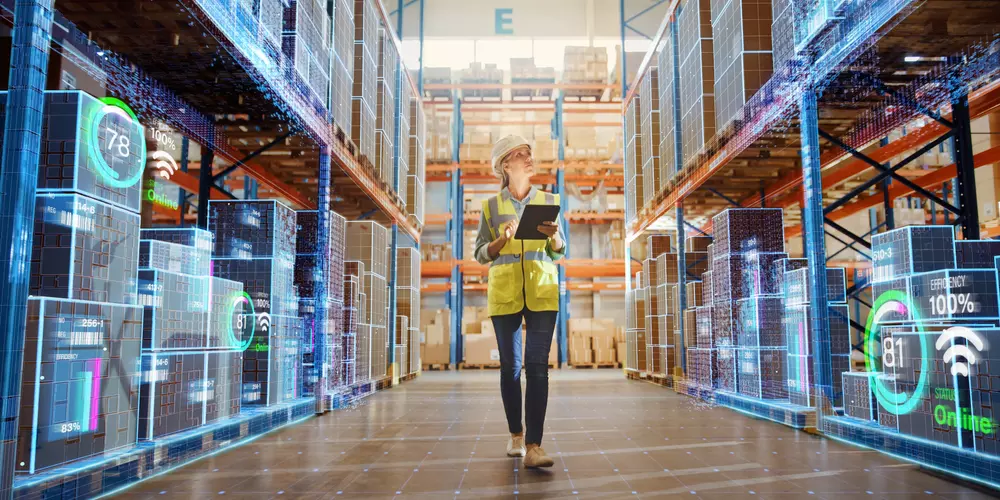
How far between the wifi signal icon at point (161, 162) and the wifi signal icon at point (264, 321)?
3126 mm

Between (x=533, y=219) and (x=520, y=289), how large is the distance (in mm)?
416

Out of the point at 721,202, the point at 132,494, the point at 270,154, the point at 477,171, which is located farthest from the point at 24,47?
the point at 477,171

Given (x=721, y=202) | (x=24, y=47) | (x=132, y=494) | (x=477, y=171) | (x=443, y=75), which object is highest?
(x=443, y=75)

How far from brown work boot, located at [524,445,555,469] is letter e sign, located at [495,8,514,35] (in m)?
20.1

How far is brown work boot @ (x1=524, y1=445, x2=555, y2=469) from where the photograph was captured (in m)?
3.62

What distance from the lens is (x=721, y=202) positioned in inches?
408

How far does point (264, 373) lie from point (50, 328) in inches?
122

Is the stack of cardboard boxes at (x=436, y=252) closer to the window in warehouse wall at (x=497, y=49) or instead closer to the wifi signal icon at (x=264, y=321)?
the window in warehouse wall at (x=497, y=49)

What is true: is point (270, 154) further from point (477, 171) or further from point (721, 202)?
point (477, 171)
